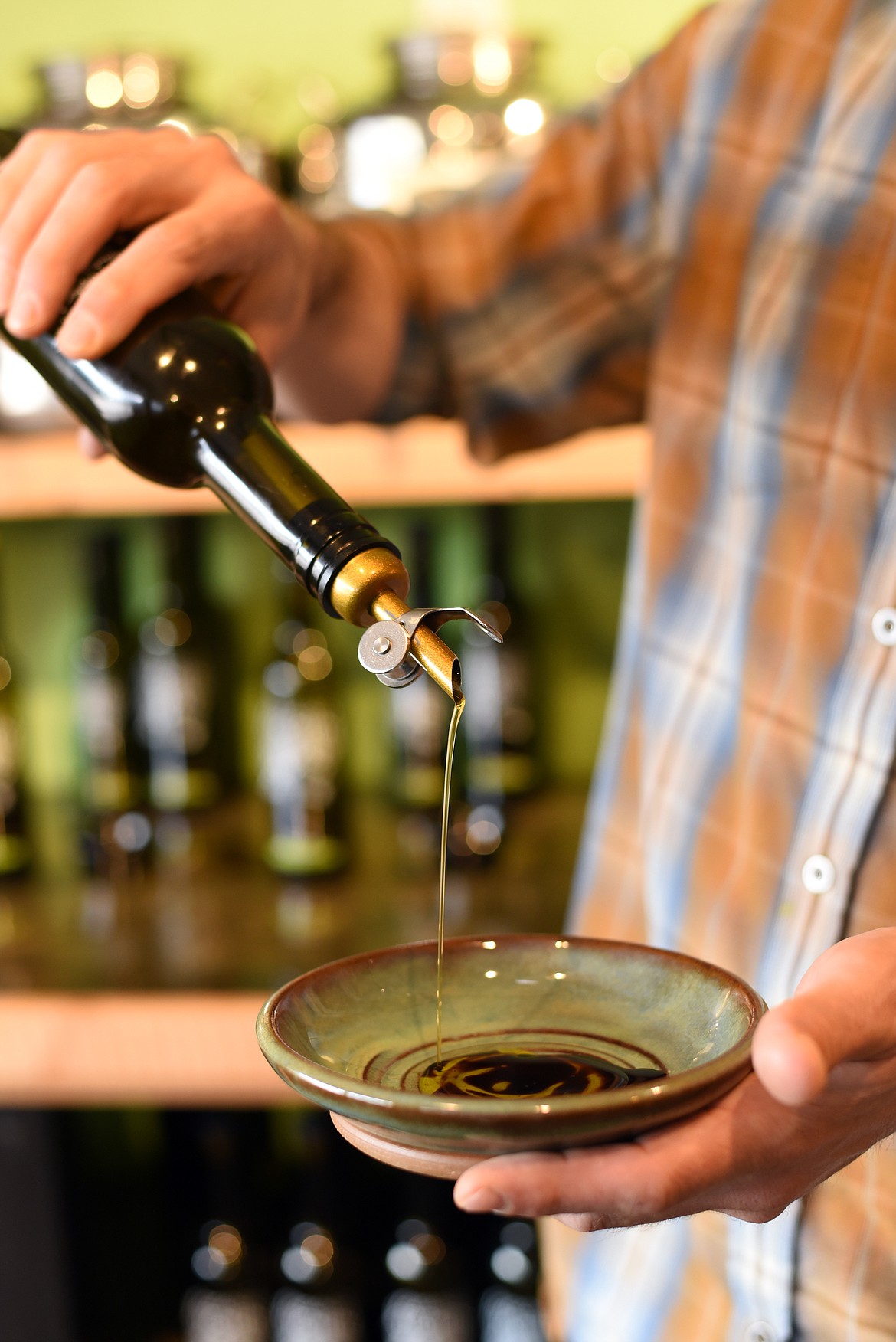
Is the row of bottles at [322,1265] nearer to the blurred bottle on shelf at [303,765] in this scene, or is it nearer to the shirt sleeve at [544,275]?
the blurred bottle on shelf at [303,765]

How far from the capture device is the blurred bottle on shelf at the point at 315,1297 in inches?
53.5

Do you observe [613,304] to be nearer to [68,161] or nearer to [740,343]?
[740,343]

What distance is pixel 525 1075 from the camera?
0.51m

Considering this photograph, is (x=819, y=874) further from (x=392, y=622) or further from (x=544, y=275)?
(x=544, y=275)

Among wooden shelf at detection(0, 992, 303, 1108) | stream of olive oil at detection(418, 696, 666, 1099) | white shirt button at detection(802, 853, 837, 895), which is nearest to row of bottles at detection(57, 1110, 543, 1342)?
wooden shelf at detection(0, 992, 303, 1108)

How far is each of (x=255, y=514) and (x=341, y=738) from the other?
1004 millimetres

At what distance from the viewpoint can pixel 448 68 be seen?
1212 millimetres

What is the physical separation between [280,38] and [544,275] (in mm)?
677

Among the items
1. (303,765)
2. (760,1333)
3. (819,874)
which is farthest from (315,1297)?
(819,874)

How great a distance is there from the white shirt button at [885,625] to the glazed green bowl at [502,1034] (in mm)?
246

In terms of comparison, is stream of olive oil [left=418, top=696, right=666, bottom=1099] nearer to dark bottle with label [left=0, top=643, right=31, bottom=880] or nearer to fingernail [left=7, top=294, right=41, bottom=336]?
fingernail [left=7, top=294, right=41, bottom=336]

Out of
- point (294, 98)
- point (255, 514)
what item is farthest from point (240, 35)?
point (255, 514)

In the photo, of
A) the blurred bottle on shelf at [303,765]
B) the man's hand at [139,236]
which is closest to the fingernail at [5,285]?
the man's hand at [139,236]

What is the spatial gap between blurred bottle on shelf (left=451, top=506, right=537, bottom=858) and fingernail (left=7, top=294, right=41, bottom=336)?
859 millimetres
